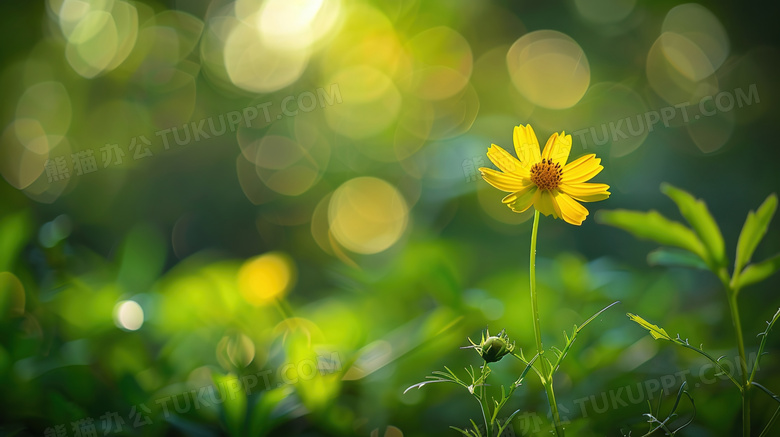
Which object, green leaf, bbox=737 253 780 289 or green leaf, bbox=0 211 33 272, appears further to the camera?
green leaf, bbox=0 211 33 272

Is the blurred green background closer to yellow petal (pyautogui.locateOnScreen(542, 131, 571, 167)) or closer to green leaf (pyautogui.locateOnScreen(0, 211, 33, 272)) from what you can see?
green leaf (pyautogui.locateOnScreen(0, 211, 33, 272))

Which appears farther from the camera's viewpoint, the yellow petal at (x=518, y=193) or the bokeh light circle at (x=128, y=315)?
the bokeh light circle at (x=128, y=315)

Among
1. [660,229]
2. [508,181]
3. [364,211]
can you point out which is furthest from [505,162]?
[364,211]

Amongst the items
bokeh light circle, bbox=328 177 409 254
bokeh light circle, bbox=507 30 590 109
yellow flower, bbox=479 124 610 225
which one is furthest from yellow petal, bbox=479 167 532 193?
bokeh light circle, bbox=507 30 590 109

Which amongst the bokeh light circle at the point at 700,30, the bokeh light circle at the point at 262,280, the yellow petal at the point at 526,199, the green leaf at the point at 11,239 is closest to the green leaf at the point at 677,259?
the yellow petal at the point at 526,199

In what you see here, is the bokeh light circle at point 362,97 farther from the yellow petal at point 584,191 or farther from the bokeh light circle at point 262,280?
the yellow petal at point 584,191
